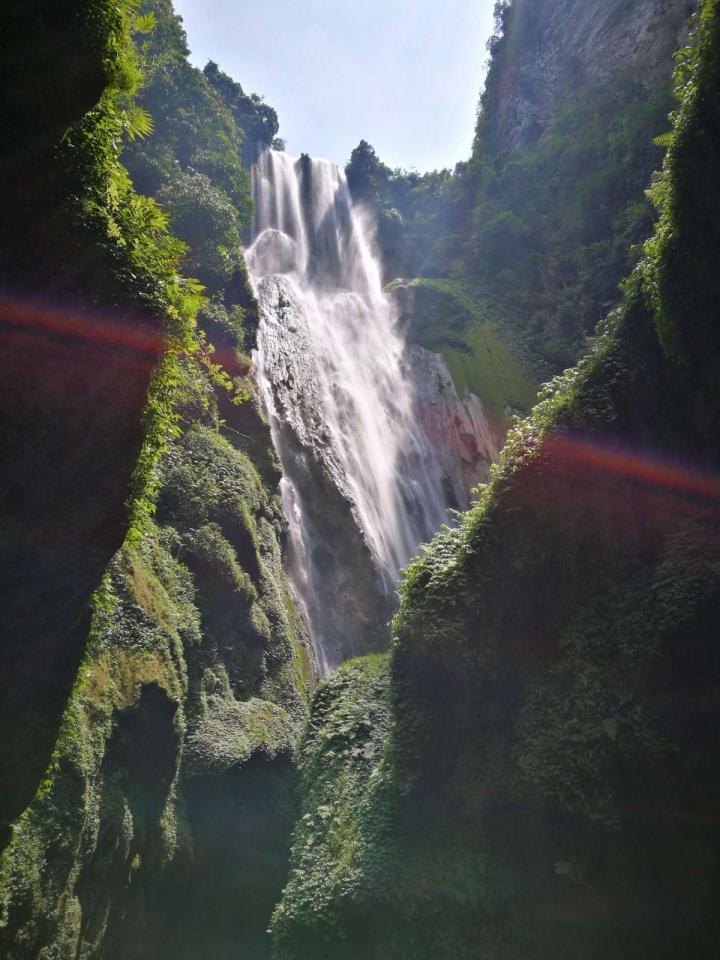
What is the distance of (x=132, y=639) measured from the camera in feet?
28.5

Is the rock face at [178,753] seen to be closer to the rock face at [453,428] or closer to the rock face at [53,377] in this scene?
the rock face at [53,377]

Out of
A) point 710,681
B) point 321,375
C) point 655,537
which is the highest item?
point 321,375

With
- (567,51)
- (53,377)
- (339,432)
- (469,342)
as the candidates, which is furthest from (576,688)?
(567,51)

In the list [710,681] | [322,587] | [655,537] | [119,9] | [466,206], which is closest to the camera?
[119,9]

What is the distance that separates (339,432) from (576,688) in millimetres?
14753

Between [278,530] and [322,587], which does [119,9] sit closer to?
[278,530]

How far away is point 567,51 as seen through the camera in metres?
37.2

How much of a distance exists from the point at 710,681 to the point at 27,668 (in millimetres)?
6780

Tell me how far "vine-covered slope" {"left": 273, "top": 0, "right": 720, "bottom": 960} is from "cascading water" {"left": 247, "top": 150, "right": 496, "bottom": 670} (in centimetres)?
730

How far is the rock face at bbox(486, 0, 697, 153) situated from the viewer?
30.6 metres

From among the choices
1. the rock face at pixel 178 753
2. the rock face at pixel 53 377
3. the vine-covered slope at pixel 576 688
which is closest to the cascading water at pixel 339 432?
the rock face at pixel 178 753

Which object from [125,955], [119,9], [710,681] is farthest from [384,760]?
[119,9]

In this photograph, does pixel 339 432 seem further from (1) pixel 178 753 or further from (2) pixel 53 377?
(2) pixel 53 377

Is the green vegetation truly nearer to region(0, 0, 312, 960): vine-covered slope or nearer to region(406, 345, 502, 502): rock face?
region(406, 345, 502, 502): rock face
